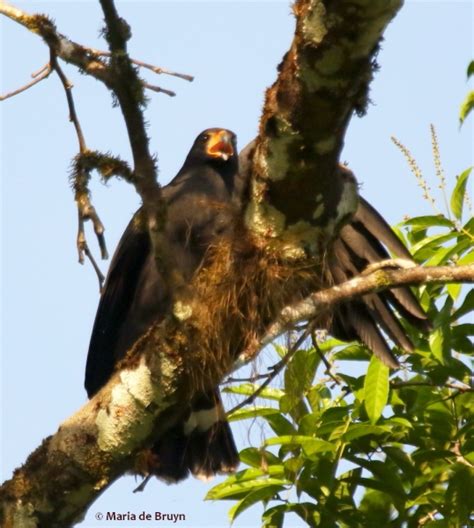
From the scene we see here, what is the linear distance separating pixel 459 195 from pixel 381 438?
2.68ft

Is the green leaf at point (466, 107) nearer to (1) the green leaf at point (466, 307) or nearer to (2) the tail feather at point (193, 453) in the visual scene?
(1) the green leaf at point (466, 307)

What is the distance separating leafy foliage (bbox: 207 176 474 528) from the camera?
3051mm

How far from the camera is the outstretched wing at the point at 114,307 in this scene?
13.5 feet

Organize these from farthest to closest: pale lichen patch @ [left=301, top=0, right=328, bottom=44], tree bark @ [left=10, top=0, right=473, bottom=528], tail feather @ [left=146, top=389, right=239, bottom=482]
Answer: tail feather @ [left=146, top=389, right=239, bottom=482] → tree bark @ [left=10, top=0, right=473, bottom=528] → pale lichen patch @ [left=301, top=0, right=328, bottom=44]

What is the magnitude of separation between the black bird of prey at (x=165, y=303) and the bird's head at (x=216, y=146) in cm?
22

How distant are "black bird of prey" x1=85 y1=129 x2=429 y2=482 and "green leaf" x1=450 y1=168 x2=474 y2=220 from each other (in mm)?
319

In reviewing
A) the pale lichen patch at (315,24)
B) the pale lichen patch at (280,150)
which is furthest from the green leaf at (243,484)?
the pale lichen patch at (315,24)

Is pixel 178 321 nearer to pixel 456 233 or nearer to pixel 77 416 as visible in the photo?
pixel 77 416

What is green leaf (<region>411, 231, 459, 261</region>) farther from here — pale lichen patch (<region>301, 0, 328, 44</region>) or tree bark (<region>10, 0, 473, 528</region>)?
pale lichen patch (<region>301, 0, 328, 44</region>)

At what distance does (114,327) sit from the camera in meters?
4.17

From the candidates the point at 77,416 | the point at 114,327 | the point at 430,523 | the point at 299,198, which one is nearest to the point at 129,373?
the point at 77,416

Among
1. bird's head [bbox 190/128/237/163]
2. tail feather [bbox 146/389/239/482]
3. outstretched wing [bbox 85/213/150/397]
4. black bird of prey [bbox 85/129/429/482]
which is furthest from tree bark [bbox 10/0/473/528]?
bird's head [bbox 190/128/237/163]

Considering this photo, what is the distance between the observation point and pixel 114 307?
4180 millimetres

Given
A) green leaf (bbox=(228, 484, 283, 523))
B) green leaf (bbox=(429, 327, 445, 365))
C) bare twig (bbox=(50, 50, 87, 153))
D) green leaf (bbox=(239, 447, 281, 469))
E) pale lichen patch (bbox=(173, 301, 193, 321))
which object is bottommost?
green leaf (bbox=(228, 484, 283, 523))
